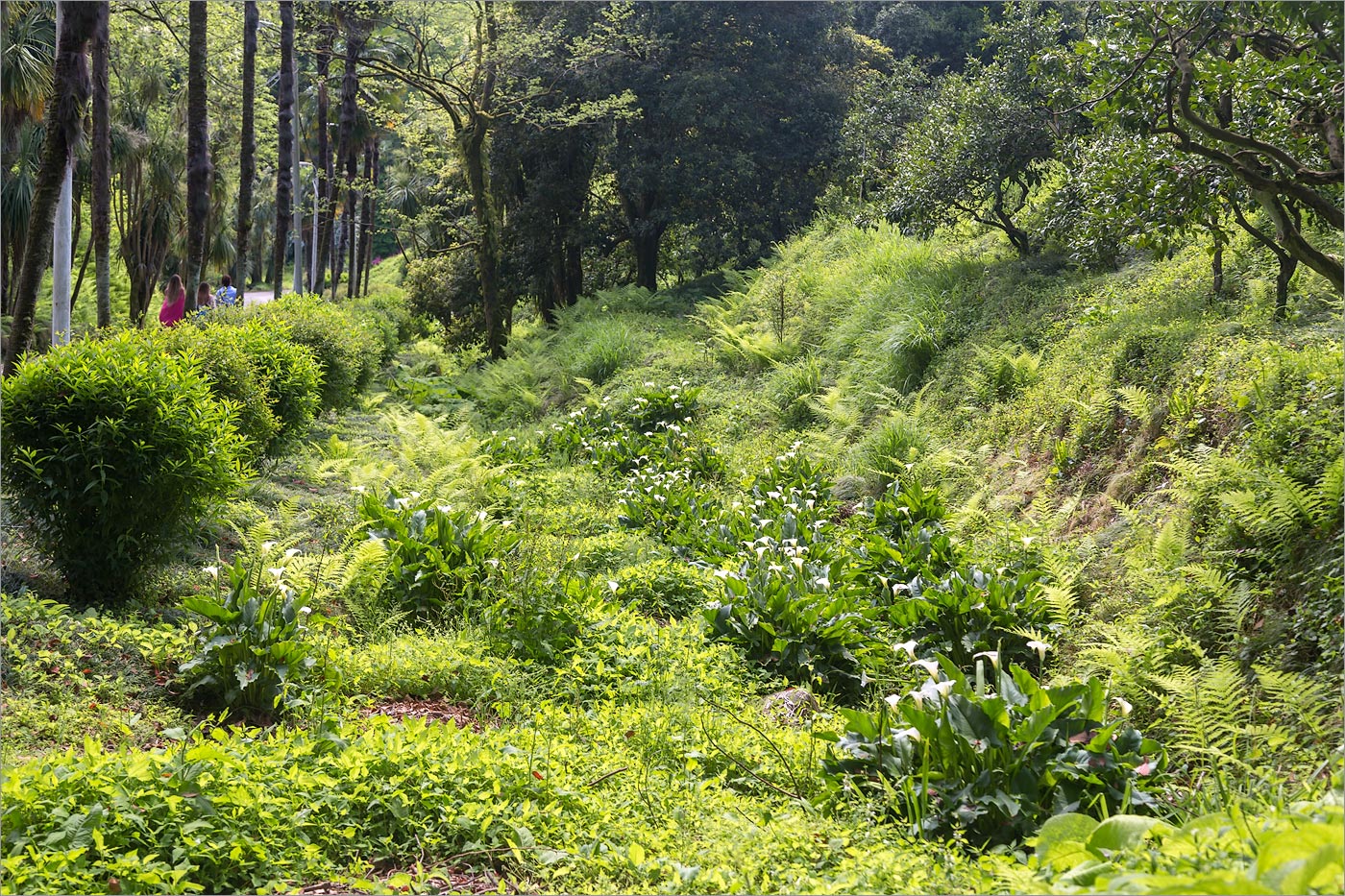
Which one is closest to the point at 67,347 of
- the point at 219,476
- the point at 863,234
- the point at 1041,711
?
the point at 219,476

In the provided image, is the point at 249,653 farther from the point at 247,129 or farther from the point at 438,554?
the point at 247,129

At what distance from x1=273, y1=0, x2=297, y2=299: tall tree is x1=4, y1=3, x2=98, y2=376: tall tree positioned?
378 inches

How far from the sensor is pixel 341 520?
28.7 ft

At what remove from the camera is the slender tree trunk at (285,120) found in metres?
18.2

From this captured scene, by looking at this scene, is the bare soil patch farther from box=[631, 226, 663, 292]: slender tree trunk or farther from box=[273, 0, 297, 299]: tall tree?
box=[631, 226, 663, 292]: slender tree trunk

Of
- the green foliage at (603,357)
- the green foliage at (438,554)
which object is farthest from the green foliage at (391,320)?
the green foliage at (438,554)

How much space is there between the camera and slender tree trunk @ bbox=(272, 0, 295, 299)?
717 inches

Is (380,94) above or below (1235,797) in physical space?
above

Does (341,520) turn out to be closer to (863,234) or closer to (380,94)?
(863,234)

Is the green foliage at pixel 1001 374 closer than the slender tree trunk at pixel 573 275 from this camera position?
Yes

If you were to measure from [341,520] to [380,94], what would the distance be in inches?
1065

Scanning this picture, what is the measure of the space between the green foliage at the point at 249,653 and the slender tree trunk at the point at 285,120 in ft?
47.2

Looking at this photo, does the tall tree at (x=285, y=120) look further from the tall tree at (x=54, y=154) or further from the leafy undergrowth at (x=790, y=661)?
the tall tree at (x=54, y=154)

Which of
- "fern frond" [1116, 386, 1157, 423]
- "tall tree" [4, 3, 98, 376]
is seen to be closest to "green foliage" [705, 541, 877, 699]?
"fern frond" [1116, 386, 1157, 423]
